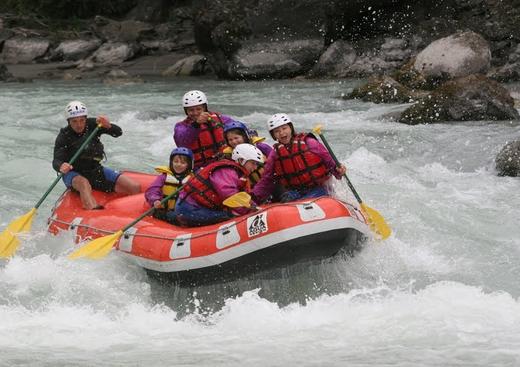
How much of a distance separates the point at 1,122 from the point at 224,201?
9357 millimetres

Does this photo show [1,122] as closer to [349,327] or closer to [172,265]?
[172,265]

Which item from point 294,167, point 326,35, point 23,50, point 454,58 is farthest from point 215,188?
point 23,50

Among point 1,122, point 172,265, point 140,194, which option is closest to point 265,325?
point 172,265

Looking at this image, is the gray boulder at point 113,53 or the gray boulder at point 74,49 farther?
the gray boulder at point 74,49

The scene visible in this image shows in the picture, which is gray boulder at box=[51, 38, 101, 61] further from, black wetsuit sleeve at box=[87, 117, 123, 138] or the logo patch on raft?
the logo patch on raft

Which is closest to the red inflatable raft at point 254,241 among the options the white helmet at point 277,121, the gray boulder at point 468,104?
the white helmet at point 277,121

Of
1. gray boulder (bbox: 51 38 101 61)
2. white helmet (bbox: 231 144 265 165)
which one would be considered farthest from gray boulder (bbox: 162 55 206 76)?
white helmet (bbox: 231 144 265 165)

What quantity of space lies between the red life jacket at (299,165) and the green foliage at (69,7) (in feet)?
78.1

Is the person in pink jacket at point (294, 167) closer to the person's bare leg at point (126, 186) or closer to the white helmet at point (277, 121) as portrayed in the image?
the white helmet at point (277, 121)

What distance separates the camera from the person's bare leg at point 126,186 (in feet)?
25.8

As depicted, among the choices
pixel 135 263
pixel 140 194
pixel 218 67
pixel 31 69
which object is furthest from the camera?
pixel 31 69

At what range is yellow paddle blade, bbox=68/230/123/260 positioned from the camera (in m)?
6.28

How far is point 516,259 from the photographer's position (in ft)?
22.9

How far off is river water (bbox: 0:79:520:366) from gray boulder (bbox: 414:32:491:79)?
468 cm
